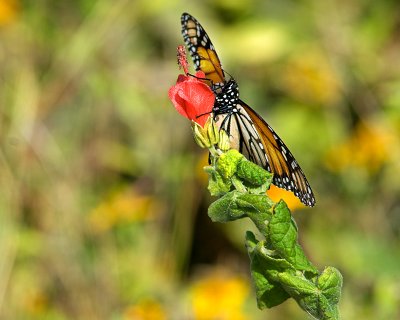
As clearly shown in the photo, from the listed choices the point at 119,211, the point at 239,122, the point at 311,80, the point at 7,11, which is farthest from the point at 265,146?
the point at 7,11

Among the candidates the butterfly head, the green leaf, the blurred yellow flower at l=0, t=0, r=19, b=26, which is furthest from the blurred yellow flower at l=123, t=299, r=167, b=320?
the blurred yellow flower at l=0, t=0, r=19, b=26

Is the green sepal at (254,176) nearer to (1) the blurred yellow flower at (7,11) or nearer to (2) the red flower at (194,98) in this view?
(2) the red flower at (194,98)

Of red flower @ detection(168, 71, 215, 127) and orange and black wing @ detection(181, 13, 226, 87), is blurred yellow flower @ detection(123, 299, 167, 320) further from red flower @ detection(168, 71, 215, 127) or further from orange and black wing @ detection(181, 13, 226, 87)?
red flower @ detection(168, 71, 215, 127)

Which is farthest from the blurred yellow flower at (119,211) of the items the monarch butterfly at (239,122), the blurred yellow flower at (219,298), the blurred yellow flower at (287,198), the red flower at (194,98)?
the red flower at (194,98)

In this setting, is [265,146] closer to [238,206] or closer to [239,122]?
[239,122]

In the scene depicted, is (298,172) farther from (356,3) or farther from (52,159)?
(356,3)

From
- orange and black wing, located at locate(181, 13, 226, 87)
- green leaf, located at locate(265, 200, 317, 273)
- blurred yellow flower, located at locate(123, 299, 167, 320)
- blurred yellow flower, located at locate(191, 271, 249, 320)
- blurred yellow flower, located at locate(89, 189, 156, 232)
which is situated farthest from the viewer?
blurred yellow flower, located at locate(89, 189, 156, 232)

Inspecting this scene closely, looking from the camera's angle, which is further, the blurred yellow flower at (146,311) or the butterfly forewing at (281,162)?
the blurred yellow flower at (146,311)
